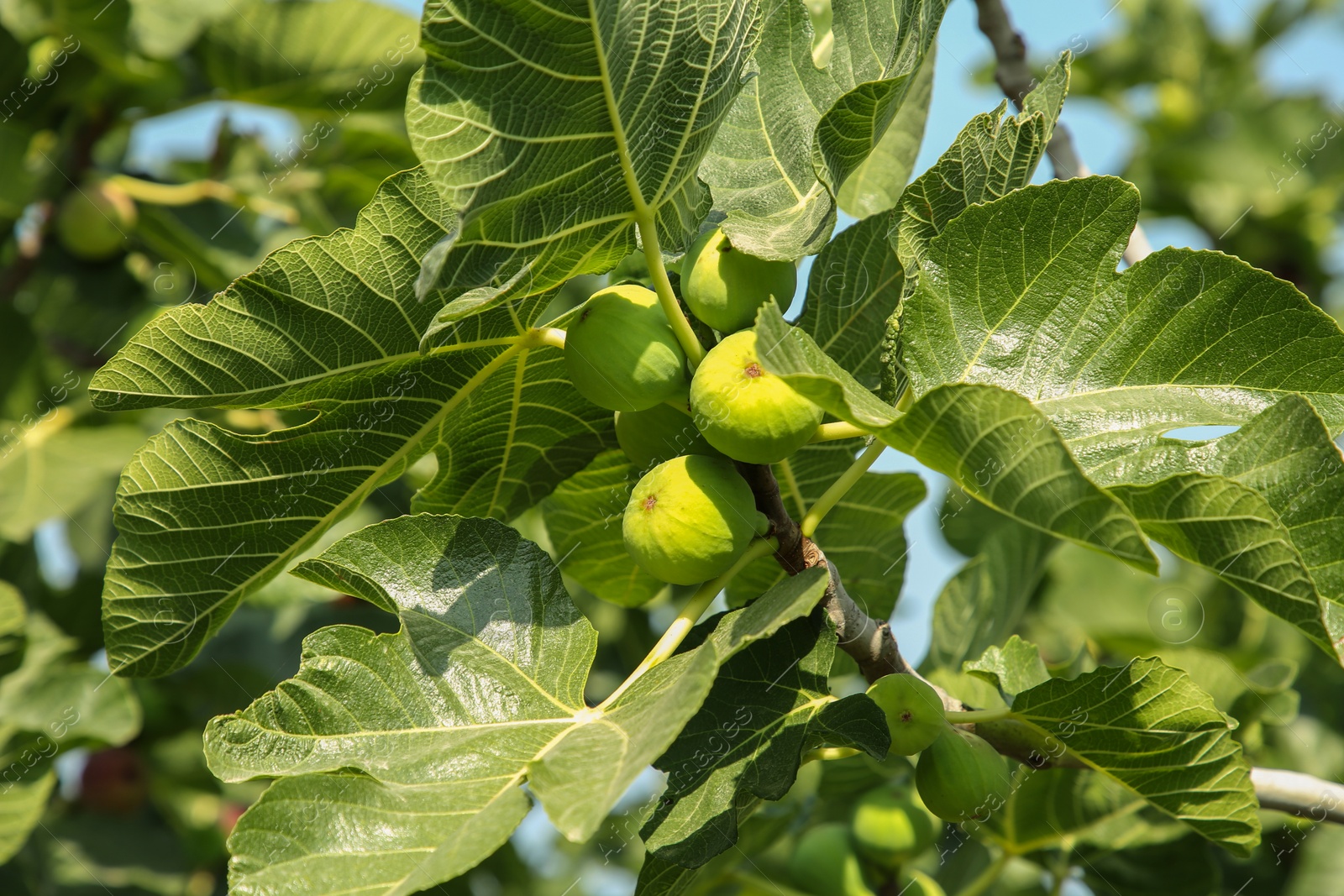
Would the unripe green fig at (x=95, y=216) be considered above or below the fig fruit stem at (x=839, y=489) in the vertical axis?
above

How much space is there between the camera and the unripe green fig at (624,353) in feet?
3.63

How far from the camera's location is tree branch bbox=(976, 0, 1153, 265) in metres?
1.67

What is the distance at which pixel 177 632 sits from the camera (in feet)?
4.37

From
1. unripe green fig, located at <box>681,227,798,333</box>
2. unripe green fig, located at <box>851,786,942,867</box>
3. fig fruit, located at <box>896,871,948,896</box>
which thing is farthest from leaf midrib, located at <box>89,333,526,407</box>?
fig fruit, located at <box>896,871,948,896</box>

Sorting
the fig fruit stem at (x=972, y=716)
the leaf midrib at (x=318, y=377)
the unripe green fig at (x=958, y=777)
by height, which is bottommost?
the unripe green fig at (x=958, y=777)

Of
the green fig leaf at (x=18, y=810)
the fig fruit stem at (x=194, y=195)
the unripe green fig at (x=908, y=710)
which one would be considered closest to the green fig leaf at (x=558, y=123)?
the unripe green fig at (x=908, y=710)

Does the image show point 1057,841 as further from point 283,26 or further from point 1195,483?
point 283,26

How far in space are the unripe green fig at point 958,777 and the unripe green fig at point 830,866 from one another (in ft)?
1.90

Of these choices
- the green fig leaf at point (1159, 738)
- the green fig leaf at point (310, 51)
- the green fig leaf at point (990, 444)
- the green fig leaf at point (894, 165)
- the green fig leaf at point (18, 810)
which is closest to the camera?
the green fig leaf at point (990, 444)

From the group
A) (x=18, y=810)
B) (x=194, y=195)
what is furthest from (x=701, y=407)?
(x=194, y=195)

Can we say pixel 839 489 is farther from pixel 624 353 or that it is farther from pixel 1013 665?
pixel 1013 665

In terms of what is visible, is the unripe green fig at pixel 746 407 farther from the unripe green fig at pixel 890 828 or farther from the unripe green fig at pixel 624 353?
the unripe green fig at pixel 890 828

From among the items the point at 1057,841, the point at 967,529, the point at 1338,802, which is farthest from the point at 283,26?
the point at 1338,802

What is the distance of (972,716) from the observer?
4.49 feet
